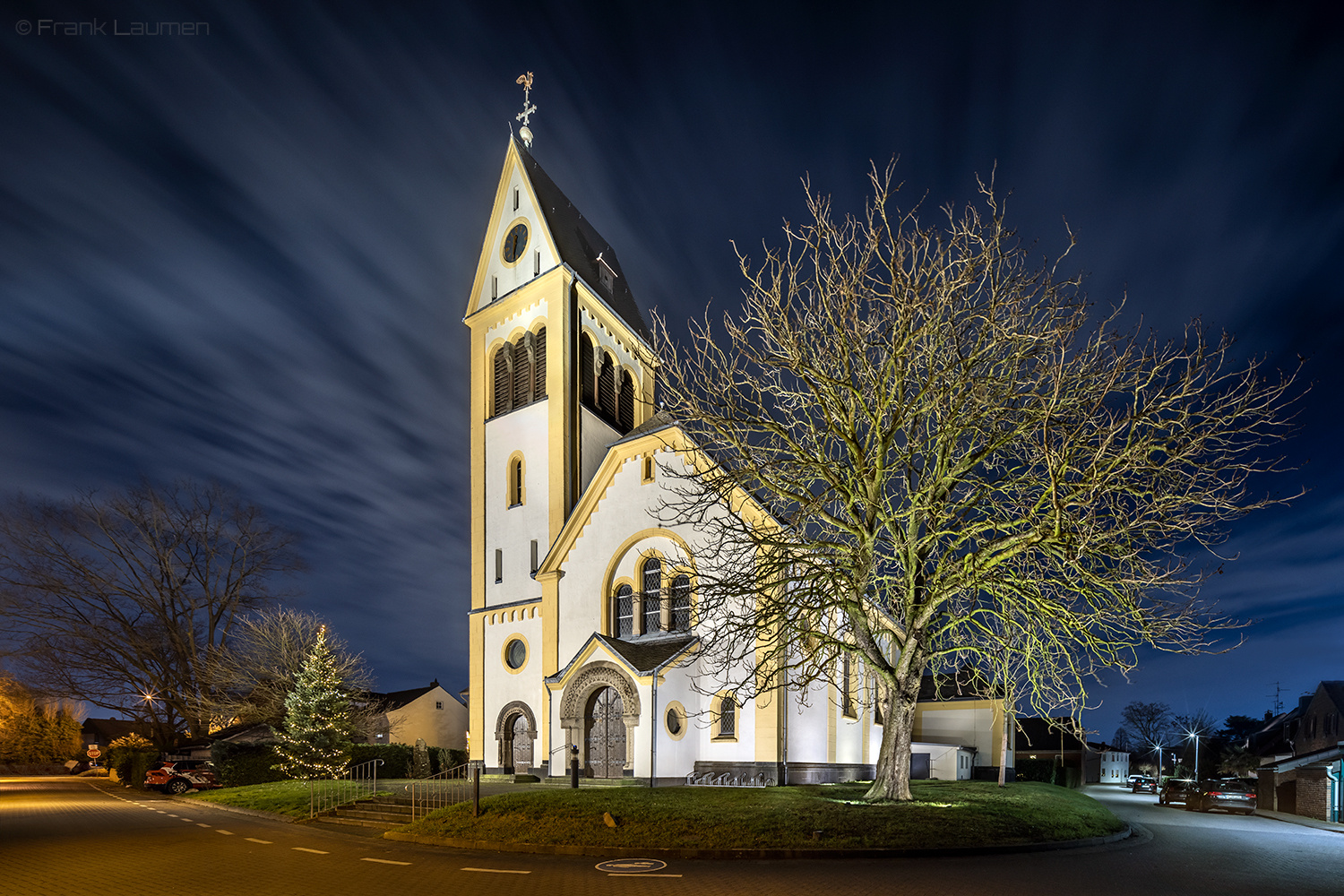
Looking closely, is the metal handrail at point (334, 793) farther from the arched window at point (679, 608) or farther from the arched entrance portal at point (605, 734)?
the arched window at point (679, 608)

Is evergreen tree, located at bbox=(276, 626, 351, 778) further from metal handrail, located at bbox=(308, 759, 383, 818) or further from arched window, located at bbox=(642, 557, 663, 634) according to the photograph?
arched window, located at bbox=(642, 557, 663, 634)

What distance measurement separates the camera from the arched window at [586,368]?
107 ft

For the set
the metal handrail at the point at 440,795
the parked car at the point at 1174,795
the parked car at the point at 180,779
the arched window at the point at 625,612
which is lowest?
the parked car at the point at 1174,795

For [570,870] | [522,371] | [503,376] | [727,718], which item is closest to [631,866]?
[570,870]

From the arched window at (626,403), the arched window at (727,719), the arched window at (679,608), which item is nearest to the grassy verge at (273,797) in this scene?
the arched window at (679,608)

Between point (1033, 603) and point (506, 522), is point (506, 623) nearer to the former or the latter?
point (506, 522)

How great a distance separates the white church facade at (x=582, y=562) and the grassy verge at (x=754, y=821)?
15.5ft

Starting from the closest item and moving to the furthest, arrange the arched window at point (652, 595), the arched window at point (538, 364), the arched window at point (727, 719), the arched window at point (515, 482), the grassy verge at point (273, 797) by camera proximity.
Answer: the grassy verge at point (273, 797)
the arched window at point (727, 719)
the arched window at point (652, 595)
the arched window at point (515, 482)
the arched window at point (538, 364)

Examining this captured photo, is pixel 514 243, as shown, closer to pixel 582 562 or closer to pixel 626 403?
pixel 626 403

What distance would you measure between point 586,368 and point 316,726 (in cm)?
1630

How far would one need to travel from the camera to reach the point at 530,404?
3219 centimetres

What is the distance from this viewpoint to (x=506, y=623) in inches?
1203

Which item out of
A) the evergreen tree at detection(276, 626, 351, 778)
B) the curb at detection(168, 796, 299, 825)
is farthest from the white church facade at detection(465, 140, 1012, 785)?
the curb at detection(168, 796, 299, 825)

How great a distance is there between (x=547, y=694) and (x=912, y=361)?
1794cm
